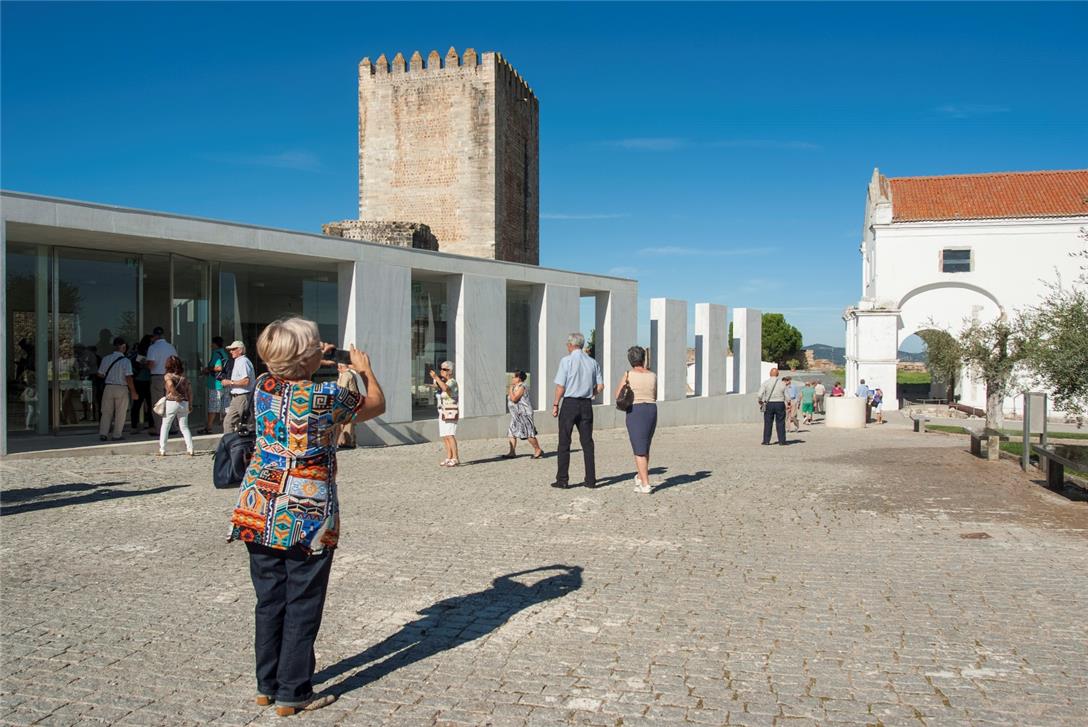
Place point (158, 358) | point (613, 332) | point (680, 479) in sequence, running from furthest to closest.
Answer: point (613, 332), point (158, 358), point (680, 479)

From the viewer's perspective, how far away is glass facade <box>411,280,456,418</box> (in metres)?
16.8

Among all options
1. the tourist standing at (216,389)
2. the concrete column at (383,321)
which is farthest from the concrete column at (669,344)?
the tourist standing at (216,389)

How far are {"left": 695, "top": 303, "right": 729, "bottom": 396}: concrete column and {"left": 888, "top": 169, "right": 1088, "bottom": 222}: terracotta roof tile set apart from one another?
2134 cm

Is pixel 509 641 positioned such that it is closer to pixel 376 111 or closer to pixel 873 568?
pixel 873 568

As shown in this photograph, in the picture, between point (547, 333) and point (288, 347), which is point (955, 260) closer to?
point (547, 333)

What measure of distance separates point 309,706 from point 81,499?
6104mm

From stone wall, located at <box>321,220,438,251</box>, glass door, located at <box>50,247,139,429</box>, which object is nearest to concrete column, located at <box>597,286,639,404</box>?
stone wall, located at <box>321,220,438,251</box>

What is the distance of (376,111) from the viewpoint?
38.0 metres

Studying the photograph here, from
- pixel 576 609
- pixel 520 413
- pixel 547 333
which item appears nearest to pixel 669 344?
pixel 547 333

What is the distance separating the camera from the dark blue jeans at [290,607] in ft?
12.1

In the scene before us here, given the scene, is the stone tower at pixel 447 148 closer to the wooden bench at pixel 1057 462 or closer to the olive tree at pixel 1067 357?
the olive tree at pixel 1067 357

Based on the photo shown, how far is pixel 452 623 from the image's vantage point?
16.1 feet

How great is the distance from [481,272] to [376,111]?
77.3 ft

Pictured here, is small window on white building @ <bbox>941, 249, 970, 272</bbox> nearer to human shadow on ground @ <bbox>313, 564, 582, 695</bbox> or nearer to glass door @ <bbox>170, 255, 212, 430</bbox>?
glass door @ <bbox>170, 255, 212, 430</bbox>
